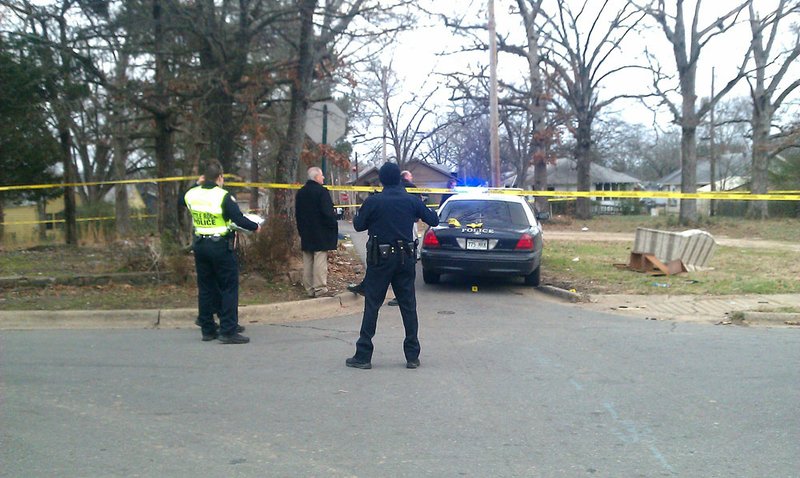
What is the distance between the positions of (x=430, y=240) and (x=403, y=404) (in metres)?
6.15

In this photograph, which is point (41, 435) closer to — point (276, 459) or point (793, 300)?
point (276, 459)

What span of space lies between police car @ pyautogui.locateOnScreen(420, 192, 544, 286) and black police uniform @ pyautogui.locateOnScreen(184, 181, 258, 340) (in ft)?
14.6

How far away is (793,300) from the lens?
→ 10.2 m

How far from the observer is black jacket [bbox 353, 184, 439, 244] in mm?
6738

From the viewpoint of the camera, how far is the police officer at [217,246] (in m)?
7.65

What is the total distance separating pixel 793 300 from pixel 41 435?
31.0ft

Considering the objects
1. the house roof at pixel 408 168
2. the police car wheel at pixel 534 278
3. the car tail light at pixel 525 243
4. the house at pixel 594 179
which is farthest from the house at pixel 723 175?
the car tail light at pixel 525 243

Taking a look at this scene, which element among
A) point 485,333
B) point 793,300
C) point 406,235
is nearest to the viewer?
point 406,235

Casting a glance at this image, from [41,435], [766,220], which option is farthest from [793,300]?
[766,220]

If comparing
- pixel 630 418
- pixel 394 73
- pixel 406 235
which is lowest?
pixel 630 418

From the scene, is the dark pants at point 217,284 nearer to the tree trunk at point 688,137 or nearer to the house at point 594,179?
the tree trunk at point 688,137

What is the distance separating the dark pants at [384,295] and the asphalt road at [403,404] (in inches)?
8.5

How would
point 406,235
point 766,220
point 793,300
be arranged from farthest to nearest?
point 766,220, point 793,300, point 406,235

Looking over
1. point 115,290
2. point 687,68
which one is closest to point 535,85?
point 687,68
